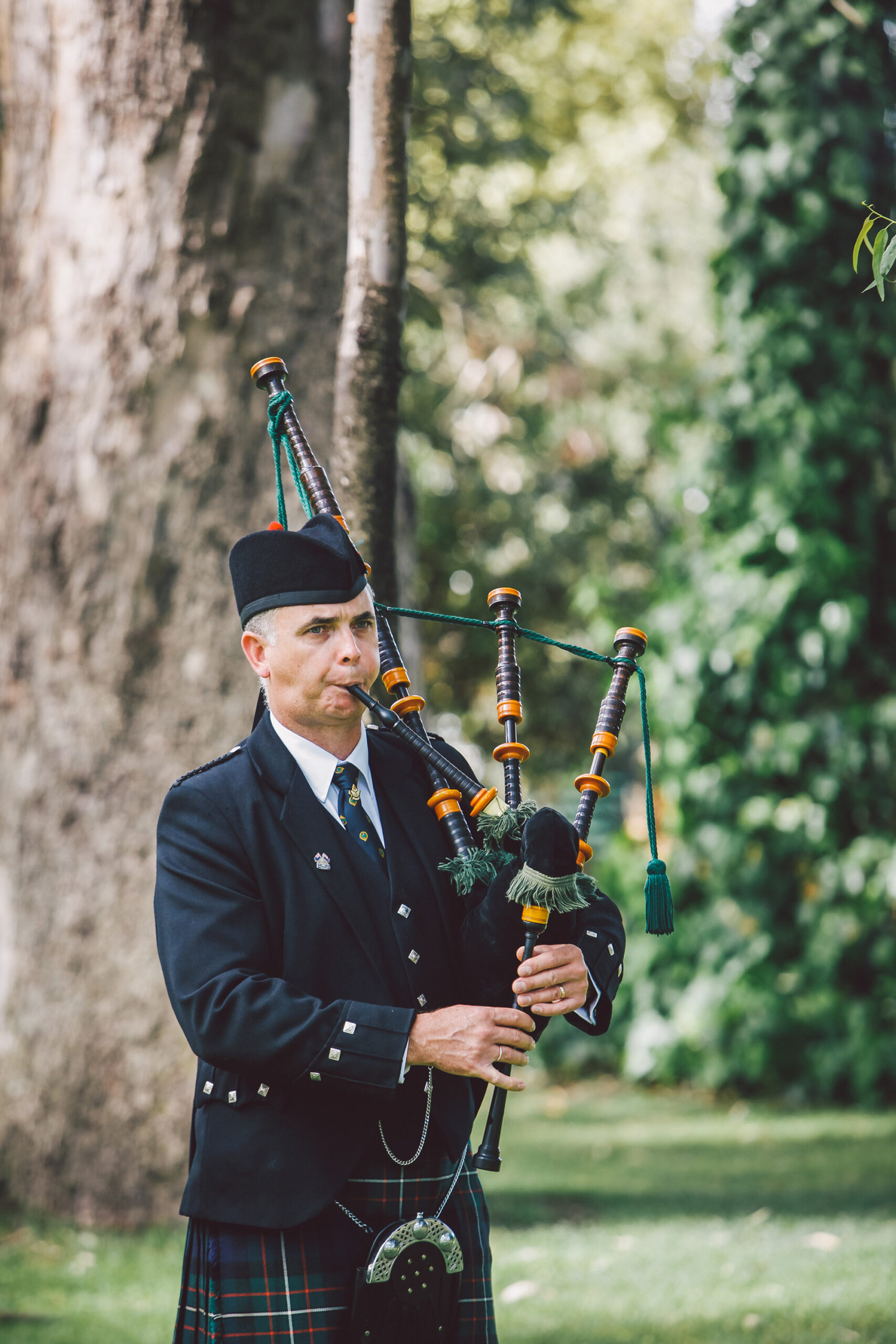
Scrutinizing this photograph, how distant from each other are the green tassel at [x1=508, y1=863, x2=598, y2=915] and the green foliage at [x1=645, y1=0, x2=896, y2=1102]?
4.72 metres

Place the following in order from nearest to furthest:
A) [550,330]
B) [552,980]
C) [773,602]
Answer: [552,980] → [773,602] → [550,330]

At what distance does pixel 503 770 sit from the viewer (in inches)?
92.5

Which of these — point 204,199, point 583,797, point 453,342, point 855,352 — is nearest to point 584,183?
point 453,342

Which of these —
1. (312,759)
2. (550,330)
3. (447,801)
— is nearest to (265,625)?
(312,759)

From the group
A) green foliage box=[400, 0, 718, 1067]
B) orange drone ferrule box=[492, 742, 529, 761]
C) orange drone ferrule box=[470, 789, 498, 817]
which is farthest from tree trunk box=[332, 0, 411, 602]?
green foliage box=[400, 0, 718, 1067]

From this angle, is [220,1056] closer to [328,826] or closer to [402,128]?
[328,826]

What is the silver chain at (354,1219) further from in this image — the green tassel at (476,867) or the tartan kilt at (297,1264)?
the green tassel at (476,867)

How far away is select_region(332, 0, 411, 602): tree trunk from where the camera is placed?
302 cm

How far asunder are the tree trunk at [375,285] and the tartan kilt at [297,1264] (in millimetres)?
1364

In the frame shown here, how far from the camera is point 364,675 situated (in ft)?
7.04

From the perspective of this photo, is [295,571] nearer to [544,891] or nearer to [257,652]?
[257,652]

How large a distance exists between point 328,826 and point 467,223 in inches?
299

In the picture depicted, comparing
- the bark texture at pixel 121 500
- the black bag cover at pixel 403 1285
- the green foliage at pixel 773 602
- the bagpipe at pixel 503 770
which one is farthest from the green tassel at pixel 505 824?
the green foliage at pixel 773 602

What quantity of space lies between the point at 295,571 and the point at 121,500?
2933mm
